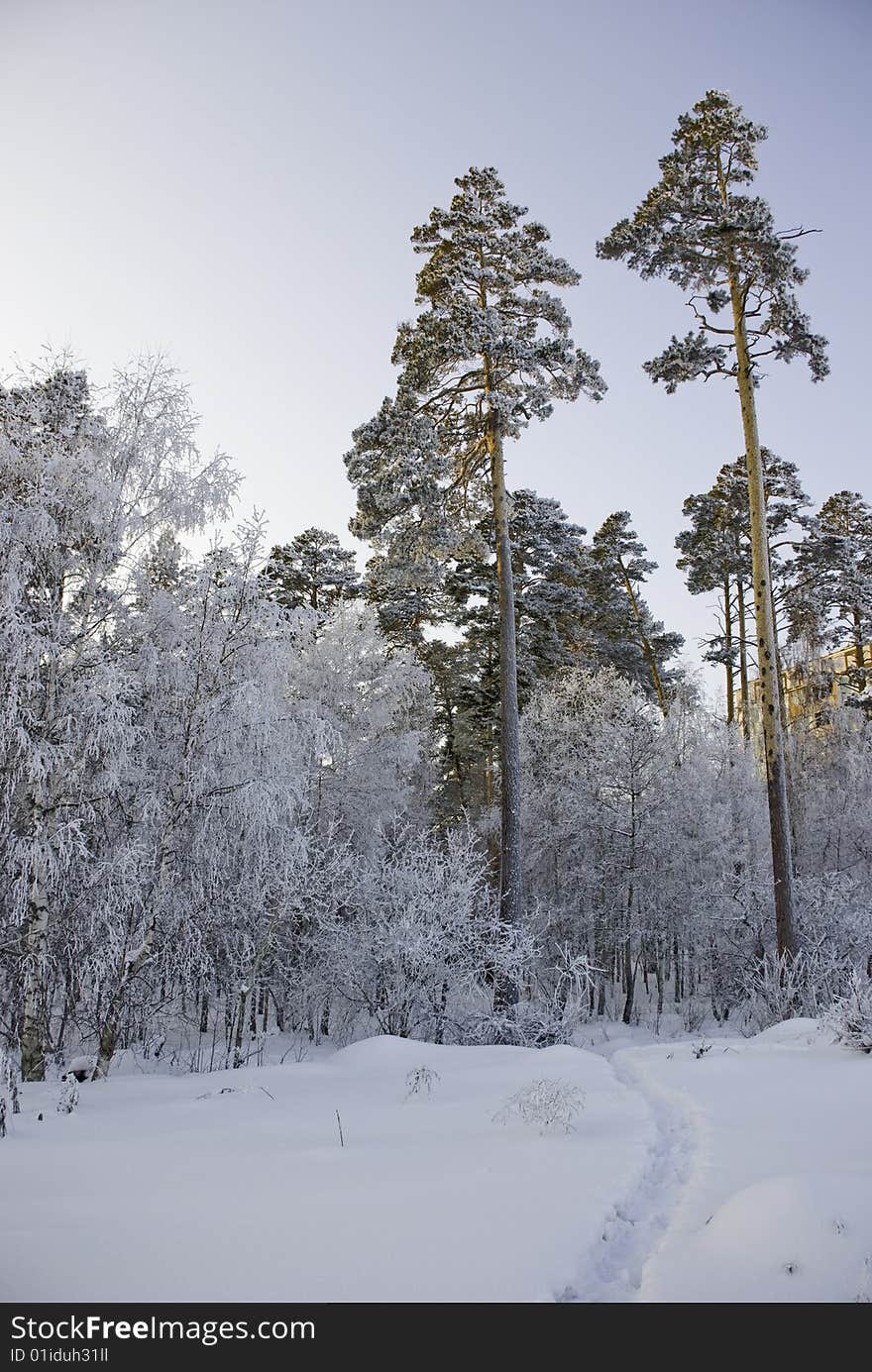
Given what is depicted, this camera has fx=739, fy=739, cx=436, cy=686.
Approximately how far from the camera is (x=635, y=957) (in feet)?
65.2

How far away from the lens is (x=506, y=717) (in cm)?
1454

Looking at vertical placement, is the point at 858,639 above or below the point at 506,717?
above

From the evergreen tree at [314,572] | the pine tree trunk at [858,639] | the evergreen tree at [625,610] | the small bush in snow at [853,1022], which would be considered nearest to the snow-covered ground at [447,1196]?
the small bush in snow at [853,1022]

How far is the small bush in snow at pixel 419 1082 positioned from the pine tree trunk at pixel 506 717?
20.6ft

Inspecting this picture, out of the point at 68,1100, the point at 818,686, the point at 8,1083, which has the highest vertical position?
the point at 818,686

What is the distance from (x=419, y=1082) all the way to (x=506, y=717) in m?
8.45

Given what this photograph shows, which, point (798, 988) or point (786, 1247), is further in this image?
point (798, 988)

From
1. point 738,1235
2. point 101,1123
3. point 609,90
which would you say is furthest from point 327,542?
point 738,1235

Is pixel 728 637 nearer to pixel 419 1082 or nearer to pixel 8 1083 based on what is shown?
pixel 419 1082

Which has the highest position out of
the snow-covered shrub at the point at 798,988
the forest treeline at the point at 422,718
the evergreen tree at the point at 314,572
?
the evergreen tree at the point at 314,572

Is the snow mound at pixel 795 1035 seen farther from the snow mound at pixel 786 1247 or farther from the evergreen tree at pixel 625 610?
the evergreen tree at pixel 625 610

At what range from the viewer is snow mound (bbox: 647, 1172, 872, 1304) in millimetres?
2680

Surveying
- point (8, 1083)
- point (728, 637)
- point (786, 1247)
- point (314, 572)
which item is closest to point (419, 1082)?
point (8, 1083)

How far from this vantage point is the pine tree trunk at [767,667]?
12.8 m
